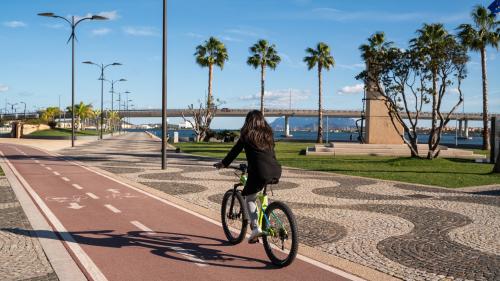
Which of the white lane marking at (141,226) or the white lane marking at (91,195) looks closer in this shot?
the white lane marking at (141,226)

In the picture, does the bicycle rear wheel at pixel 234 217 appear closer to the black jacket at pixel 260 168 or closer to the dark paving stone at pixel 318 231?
the black jacket at pixel 260 168

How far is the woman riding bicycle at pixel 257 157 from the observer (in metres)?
6.05

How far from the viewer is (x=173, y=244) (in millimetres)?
7105

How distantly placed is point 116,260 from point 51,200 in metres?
5.84

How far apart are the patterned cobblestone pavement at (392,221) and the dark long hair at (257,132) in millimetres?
1926

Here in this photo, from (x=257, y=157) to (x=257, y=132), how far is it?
0.32 m

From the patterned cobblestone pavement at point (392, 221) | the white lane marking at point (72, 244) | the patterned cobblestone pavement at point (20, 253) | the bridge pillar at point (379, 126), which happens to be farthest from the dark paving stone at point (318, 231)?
the bridge pillar at point (379, 126)

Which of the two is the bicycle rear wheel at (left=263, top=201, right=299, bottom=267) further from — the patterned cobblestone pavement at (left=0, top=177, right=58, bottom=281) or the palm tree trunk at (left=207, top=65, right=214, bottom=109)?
the palm tree trunk at (left=207, top=65, right=214, bottom=109)

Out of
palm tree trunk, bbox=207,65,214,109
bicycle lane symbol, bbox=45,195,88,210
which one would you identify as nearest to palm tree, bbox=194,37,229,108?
palm tree trunk, bbox=207,65,214,109

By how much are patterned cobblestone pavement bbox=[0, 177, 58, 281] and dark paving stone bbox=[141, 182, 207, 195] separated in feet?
14.1

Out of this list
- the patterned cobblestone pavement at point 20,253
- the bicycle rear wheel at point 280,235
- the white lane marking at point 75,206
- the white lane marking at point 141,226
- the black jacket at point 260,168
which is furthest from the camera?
the white lane marking at point 75,206

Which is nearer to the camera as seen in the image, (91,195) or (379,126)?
(91,195)

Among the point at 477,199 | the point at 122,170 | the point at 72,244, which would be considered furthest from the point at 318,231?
the point at 122,170

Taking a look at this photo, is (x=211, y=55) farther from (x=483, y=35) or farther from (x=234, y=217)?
(x=234, y=217)
